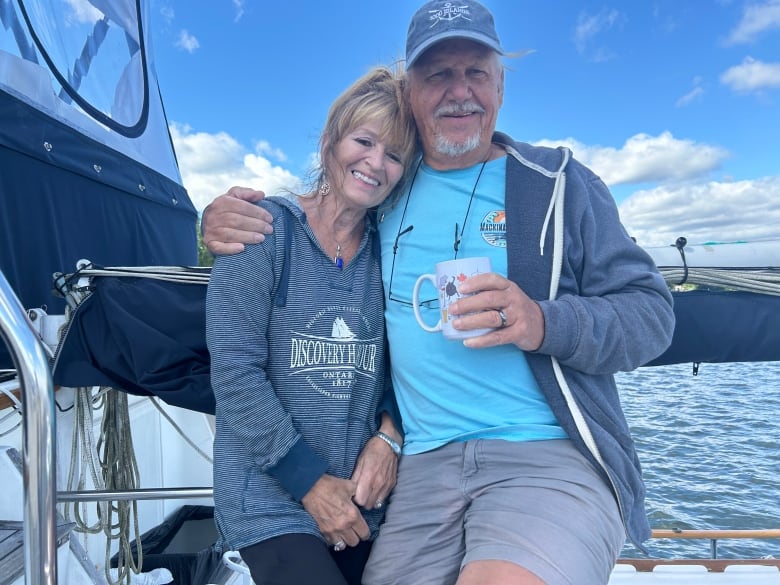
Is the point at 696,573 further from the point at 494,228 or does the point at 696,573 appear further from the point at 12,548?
the point at 12,548

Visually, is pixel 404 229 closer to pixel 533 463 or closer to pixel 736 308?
pixel 533 463

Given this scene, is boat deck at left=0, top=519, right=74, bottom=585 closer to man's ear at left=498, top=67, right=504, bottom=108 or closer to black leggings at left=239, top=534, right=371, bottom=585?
black leggings at left=239, top=534, right=371, bottom=585

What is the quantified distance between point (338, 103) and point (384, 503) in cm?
103

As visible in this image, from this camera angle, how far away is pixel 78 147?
2.31 m

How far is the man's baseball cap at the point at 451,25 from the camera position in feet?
4.93

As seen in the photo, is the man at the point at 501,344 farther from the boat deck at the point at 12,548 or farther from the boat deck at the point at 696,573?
the boat deck at the point at 696,573

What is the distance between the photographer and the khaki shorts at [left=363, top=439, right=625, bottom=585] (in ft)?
3.80

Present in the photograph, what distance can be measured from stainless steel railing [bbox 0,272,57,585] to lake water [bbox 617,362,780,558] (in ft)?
14.2

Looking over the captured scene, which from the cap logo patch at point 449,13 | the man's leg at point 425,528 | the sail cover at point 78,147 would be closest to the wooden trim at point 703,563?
the man's leg at point 425,528

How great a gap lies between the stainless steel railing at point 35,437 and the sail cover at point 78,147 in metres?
1.26

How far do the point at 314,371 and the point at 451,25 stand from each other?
947 mm

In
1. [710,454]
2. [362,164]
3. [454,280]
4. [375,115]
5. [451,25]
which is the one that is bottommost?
[710,454]

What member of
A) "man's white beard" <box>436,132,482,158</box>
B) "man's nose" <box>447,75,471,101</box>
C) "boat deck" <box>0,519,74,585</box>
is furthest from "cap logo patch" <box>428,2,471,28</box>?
"boat deck" <box>0,519,74,585</box>

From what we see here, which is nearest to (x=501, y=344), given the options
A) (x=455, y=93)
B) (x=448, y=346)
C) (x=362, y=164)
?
(x=448, y=346)
